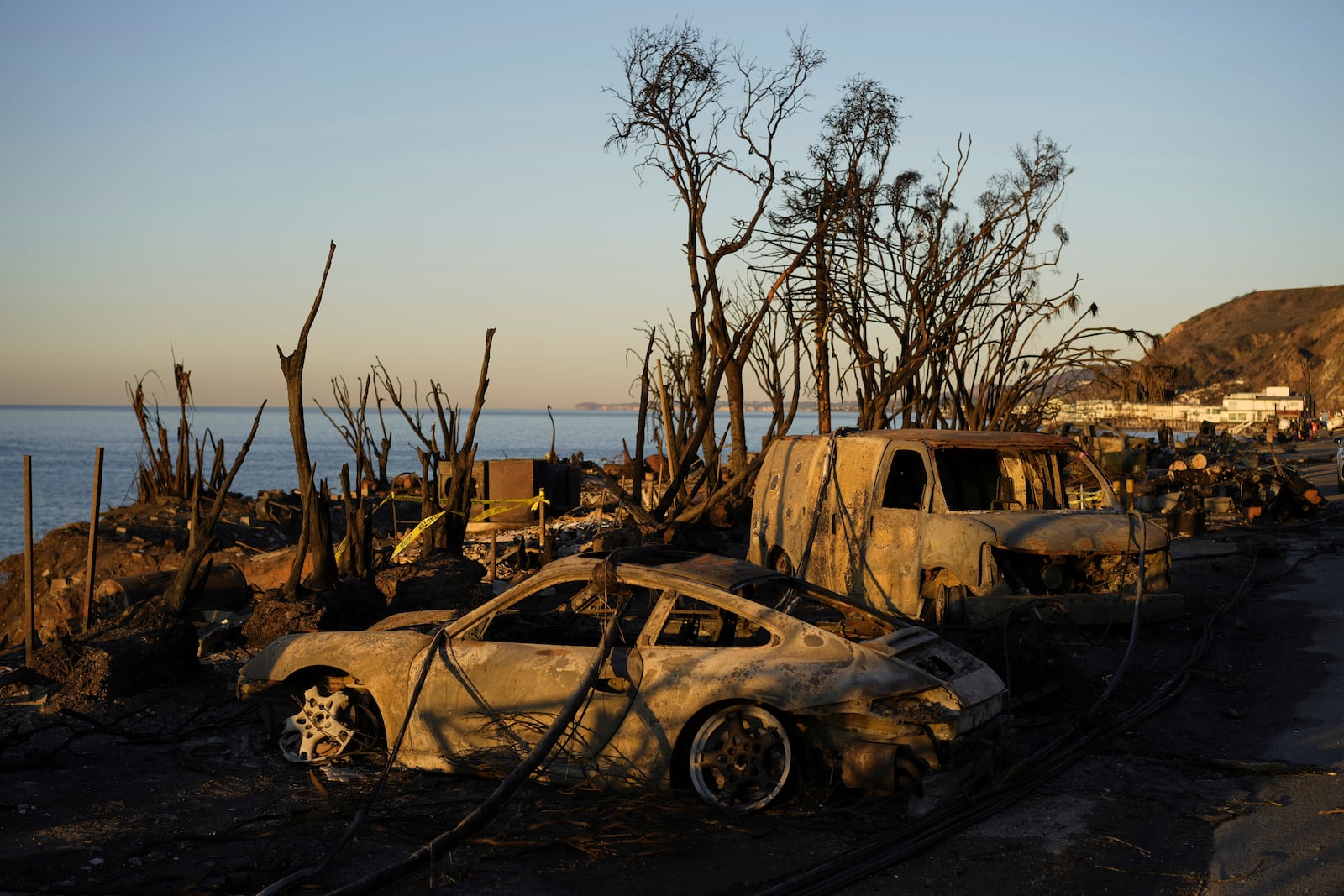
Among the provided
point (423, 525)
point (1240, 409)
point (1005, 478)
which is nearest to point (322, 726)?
point (1005, 478)

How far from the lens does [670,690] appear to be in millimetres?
6473

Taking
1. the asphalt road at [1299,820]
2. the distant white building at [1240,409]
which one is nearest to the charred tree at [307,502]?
the asphalt road at [1299,820]

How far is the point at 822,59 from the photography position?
83.1 ft

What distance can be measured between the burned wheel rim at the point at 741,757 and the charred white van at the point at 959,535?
4.56m

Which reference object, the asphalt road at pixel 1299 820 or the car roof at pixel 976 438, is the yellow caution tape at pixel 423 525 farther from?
the asphalt road at pixel 1299 820

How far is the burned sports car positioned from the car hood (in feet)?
12.1

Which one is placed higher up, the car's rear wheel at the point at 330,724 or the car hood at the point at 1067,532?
the car hood at the point at 1067,532

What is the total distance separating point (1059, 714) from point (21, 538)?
46236 mm

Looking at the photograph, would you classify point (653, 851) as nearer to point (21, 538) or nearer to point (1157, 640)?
point (1157, 640)

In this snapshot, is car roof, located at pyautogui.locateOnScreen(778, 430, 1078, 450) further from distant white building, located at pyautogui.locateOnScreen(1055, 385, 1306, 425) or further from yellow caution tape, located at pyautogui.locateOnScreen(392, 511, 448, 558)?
Answer: distant white building, located at pyautogui.locateOnScreen(1055, 385, 1306, 425)

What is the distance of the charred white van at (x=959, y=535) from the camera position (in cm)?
1078

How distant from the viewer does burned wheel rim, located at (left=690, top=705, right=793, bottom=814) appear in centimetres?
632

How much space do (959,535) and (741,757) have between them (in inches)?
198

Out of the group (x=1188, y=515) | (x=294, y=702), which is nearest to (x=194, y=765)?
(x=294, y=702)
